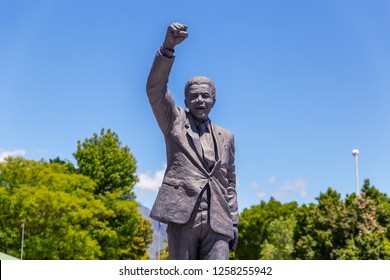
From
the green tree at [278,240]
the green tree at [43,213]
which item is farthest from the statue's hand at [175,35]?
the green tree at [278,240]

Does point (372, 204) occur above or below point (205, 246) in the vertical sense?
above

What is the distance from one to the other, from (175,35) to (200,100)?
2.99 feet

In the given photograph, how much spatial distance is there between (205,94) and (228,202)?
4.56 ft

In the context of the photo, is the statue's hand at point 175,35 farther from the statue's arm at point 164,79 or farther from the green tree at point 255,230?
the green tree at point 255,230

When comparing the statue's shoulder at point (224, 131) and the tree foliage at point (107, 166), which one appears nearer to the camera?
the statue's shoulder at point (224, 131)

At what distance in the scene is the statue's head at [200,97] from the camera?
8375 mm

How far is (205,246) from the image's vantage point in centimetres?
805

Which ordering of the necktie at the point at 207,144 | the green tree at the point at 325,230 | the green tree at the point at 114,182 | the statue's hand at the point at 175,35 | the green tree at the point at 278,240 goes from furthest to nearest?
the green tree at the point at 278,240
the green tree at the point at 114,182
the green tree at the point at 325,230
the necktie at the point at 207,144
the statue's hand at the point at 175,35

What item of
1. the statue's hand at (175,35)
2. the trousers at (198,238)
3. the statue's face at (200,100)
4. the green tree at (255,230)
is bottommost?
the trousers at (198,238)
